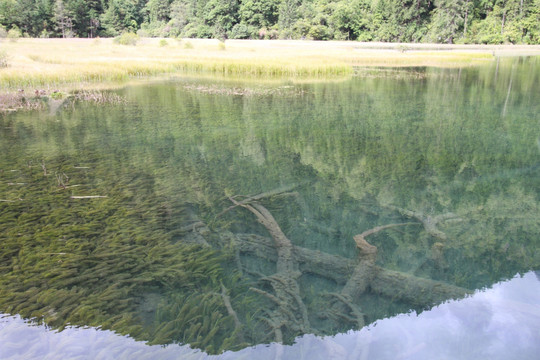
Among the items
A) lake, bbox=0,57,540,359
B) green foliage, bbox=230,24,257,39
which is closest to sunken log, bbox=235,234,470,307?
lake, bbox=0,57,540,359

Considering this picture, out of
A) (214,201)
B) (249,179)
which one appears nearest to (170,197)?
(214,201)

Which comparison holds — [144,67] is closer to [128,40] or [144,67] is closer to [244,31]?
[128,40]

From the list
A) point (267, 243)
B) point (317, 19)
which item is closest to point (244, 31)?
point (317, 19)

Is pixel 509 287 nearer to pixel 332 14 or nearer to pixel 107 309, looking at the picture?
pixel 107 309

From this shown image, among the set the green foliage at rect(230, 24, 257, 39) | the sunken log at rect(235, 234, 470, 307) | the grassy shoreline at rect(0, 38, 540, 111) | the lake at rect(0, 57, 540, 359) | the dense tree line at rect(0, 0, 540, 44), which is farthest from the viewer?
the green foliage at rect(230, 24, 257, 39)

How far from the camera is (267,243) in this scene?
15.8 ft

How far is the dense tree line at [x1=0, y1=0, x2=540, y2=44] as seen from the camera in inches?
2307

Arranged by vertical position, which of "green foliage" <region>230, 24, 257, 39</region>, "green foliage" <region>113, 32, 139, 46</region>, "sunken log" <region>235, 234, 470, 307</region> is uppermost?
"green foliage" <region>230, 24, 257, 39</region>

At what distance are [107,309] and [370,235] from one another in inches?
129

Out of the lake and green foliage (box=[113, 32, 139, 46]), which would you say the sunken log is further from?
green foliage (box=[113, 32, 139, 46])

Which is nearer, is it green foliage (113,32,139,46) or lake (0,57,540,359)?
lake (0,57,540,359)

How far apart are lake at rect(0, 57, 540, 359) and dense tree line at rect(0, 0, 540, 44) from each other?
5487cm

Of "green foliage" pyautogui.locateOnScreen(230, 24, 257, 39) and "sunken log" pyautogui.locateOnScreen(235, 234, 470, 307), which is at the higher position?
"green foliage" pyautogui.locateOnScreen(230, 24, 257, 39)

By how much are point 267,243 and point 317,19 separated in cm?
6819
